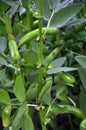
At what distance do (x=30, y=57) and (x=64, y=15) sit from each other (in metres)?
0.11

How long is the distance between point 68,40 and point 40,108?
0.25 meters

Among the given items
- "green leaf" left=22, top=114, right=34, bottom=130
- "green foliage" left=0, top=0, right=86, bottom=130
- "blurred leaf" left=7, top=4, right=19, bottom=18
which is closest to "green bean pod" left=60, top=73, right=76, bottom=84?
"green foliage" left=0, top=0, right=86, bottom=130

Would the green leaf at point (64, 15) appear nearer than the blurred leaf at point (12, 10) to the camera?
Yes

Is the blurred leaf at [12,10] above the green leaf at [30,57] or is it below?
above

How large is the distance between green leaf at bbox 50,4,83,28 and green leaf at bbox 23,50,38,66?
0.29ft

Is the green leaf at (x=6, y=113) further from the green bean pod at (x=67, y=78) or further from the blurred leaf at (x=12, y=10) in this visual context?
the blurred leaf at (x=12, y=10)

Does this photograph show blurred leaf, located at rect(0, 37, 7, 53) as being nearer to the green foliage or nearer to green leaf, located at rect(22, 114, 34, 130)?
the green foliage

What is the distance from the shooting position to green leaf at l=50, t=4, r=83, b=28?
0.63 metres

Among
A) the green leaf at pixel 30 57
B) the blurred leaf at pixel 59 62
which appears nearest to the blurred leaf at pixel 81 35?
the blurred leaf at pixel 59 62

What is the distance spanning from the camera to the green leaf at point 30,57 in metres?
0.58

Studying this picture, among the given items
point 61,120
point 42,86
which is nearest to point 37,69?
point 42,86

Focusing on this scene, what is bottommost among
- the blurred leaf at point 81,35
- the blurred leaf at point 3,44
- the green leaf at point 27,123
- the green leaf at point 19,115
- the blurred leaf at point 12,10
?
the green leaf at point 27,123

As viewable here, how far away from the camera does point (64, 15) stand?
64 centimetres

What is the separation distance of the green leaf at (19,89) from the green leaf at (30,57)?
0.12 feet
